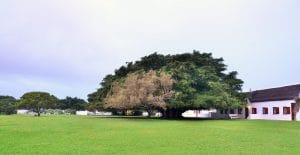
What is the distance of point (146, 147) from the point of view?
15.0 m

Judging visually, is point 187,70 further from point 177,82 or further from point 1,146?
point 1,146

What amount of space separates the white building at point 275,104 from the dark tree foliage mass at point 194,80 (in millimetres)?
3902

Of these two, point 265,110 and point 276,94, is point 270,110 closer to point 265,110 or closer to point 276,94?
point 265,110

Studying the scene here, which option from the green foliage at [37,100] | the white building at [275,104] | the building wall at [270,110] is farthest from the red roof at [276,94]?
the green foliage at [37,100]

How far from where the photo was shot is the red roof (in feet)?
158

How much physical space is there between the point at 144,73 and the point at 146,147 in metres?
32.8

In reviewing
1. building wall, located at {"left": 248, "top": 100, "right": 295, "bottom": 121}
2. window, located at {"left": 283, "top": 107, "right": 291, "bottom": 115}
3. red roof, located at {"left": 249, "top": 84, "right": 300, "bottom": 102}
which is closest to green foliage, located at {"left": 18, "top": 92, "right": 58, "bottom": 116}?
red roof, located at {"left": 249, "top": 84, "right": 300, "bottom": 102}

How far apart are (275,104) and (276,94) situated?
1.77m

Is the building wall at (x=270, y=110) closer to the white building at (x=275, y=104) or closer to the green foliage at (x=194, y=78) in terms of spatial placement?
the white building at (x=275, y=104)

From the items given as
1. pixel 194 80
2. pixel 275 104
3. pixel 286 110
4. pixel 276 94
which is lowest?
pixel 286 110

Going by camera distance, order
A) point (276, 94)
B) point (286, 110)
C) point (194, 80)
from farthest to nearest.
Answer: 1. point (276, 94)
2. point (286, 110)
3. point (194, 80)

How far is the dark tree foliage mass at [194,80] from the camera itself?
44.7 meters

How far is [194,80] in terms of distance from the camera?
4644cm

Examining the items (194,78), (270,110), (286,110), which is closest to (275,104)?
(270,110)
